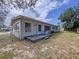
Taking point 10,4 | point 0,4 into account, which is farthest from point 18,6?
point 0,4

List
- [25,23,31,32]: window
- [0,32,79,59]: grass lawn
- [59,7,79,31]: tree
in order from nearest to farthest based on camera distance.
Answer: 1. [0,32,79,59]: grass lawn
2. [25,23,31,32]: window
3. [59,7,79,31]: tree

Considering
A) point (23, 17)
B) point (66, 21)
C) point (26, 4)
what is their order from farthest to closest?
point (66, 21)
point (23, 17)
point (26, 4)

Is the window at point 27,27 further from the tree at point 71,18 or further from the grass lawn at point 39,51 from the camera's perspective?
the tree at point 71,18

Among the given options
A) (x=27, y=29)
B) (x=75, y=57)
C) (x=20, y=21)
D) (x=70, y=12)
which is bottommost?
(x=75, y=57)

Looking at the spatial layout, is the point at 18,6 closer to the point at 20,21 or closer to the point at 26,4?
the point at 26,4

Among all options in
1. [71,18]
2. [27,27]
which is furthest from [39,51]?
[71,18]

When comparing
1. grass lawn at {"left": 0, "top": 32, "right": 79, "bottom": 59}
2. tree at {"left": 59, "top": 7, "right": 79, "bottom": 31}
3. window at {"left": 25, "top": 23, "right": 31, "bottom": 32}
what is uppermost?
tree at {"left": 59, "top": 7, "right": 79, "bottom": 31}

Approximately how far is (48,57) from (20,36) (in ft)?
22.9

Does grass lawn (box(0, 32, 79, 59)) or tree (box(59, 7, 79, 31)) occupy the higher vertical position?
tree (box(59, 7, 79, 31))

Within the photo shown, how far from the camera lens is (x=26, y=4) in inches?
219

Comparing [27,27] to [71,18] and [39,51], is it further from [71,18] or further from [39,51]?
[71,18]

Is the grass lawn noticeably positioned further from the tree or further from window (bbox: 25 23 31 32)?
the tree

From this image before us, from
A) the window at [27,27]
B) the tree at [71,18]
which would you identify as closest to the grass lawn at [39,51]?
the window at [27,27]

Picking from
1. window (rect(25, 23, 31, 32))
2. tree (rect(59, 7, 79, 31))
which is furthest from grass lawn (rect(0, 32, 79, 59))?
tree (rect(59, 7, 79, 31))
